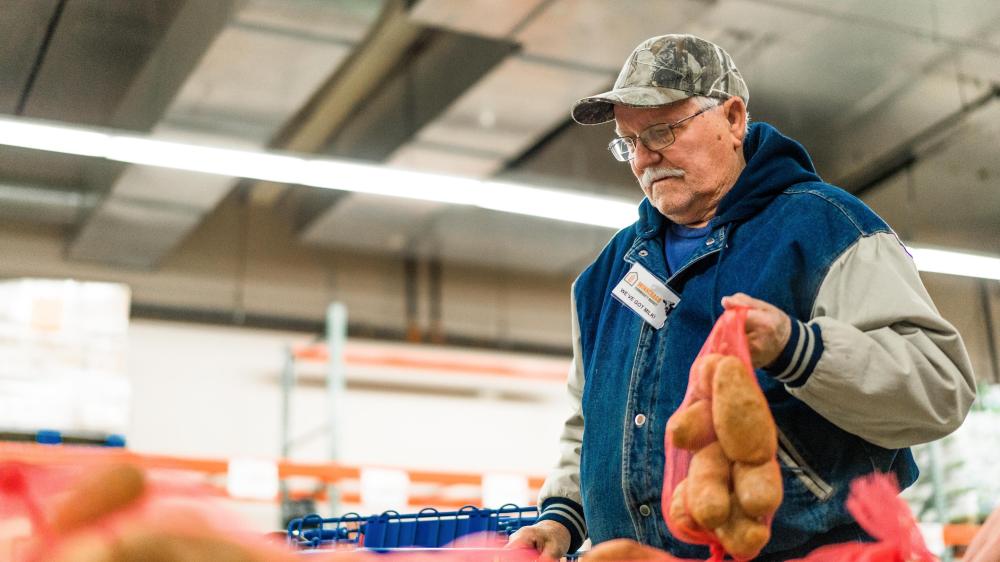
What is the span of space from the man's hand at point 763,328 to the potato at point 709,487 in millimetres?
152

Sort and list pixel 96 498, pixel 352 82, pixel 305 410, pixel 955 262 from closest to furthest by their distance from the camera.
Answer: pixel 96 498
pixel 955 262
pixel 352 82
pixel 305 410

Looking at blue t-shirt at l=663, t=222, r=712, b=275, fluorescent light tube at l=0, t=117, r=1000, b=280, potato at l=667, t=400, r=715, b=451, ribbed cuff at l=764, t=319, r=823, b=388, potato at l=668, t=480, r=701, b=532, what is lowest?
potato at l=668, t=480, r=701, b=532

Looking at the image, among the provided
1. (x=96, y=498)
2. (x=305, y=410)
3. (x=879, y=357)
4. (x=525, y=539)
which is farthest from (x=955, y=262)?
(x=96, y=498)

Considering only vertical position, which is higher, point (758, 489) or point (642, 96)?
point (642, 96)

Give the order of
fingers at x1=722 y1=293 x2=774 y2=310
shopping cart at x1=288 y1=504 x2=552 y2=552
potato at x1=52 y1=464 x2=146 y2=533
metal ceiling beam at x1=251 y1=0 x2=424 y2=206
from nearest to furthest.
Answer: potato at x1=52 y1=464 x2=146 y2=533, fingers at x1=722 y1=293 x2=774 y2=310, shopping cart at x1=288 y1=504 x2=552 y2=552, metal ceiling beam at x1=251 y1=0 x2=424 y2=206

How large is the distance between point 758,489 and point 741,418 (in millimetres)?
69

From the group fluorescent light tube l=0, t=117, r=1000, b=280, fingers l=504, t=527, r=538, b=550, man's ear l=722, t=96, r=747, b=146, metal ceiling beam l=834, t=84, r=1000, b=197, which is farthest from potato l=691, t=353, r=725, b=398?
metal ceiling beam l=834, t=84, r=1000, b=197

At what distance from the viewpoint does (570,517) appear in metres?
1.88

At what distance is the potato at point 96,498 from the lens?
691 millimetres

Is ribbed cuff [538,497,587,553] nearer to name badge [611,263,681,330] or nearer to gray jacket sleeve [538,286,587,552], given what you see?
gray jacket sleeve [538,286,587,552]

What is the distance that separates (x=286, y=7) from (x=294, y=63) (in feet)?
1.80

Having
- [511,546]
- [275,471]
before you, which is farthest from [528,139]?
[511,546]

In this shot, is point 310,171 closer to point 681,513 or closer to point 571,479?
point 571,479

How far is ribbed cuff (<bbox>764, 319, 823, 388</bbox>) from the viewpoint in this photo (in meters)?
1.31
